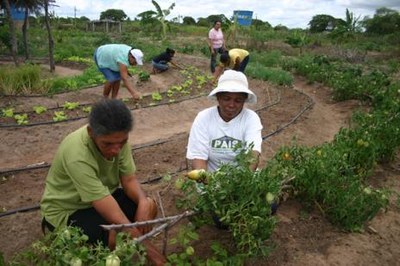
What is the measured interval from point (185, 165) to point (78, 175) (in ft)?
8.57

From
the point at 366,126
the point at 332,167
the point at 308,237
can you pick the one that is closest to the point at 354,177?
the point at 332,167

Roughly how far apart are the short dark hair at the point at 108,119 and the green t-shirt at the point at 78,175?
18 centimetres

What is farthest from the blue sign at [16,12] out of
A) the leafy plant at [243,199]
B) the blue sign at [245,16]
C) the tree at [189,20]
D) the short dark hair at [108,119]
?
the tree at [189,20]

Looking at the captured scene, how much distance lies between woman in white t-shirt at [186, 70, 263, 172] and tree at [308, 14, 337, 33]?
32.9 m

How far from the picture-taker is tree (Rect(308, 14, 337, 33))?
3309cm

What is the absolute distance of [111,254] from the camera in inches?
64.5

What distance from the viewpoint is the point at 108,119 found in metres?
2.04

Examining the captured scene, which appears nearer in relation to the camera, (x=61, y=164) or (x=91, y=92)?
(x=61, y=164)

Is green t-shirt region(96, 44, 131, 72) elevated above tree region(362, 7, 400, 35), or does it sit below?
below

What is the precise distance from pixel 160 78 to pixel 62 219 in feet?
27.5

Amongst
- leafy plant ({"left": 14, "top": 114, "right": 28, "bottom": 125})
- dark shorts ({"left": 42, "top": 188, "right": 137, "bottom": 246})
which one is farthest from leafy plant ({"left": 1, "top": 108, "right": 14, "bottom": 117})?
dark shorts ({"left": 42, "top": 188, "right": 137, "bottom": 246})

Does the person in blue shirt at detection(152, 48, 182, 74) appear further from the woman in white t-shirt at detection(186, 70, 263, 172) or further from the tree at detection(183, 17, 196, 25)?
the tree at detection(183, 17, 196, 25)

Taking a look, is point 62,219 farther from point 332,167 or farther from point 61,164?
point 332,167

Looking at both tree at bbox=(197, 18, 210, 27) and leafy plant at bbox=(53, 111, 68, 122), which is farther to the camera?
tree at bbox=(197, 18, 210, 27)
